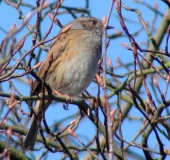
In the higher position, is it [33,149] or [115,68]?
[115,68]

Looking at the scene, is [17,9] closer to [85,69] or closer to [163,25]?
[85,69]

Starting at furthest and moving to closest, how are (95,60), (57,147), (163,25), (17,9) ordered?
(163,25), (95,60), (17,9), (57,147)

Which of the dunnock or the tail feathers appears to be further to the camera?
the dunnock

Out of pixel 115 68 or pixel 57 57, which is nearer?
pixel 57 57

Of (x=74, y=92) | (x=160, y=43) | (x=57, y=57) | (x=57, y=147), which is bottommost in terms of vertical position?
(x=57, y=147)

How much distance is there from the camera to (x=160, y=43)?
655cm

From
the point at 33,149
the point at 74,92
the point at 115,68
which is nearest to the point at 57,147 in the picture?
the point at 33,149

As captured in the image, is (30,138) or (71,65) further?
(71,65)

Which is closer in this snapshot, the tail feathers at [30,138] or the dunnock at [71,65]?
the tail feathers at [30,138]

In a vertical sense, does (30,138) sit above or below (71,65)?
below

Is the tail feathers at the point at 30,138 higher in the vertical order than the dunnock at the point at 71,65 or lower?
lower

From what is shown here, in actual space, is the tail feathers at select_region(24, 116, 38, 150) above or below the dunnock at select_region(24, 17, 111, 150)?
below

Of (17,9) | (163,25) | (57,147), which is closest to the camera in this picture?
(57,147)

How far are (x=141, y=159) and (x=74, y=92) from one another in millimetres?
1132
